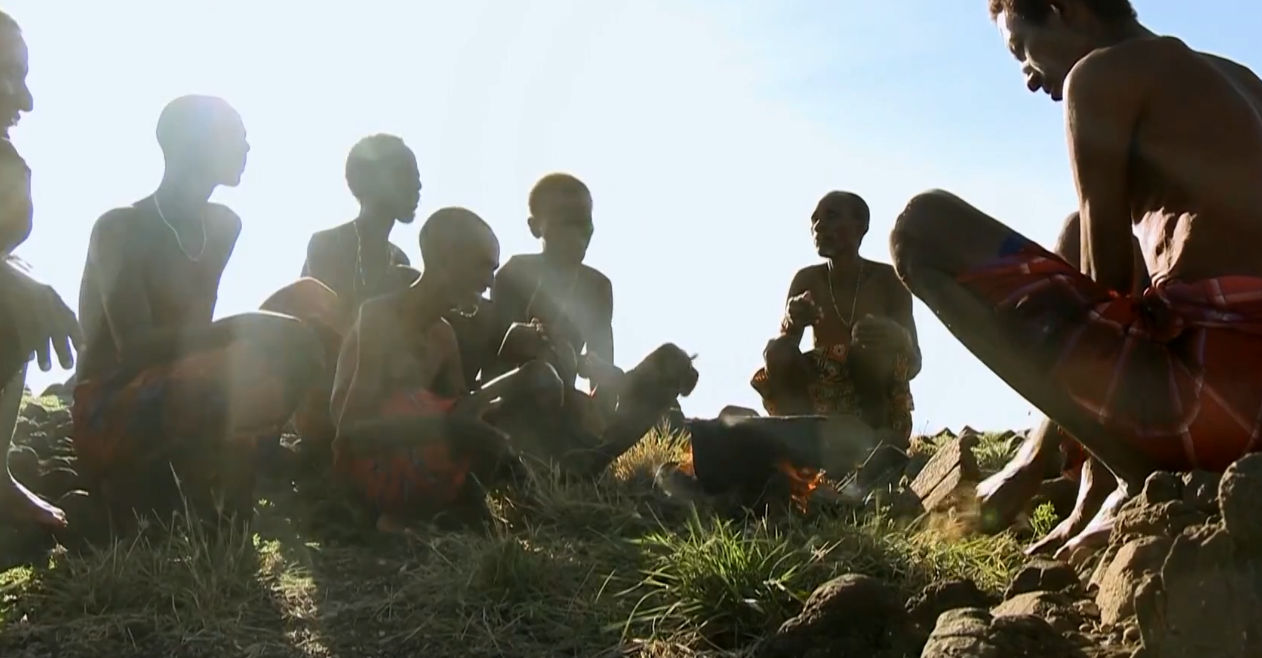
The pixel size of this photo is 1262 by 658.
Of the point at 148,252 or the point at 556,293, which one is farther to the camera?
the point at 556,293

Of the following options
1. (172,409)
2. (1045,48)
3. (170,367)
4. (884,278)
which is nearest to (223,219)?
(170,367)

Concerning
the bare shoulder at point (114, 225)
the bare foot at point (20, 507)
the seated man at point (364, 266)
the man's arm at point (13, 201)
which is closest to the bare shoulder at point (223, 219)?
the bare shoulder at point (114, 225)

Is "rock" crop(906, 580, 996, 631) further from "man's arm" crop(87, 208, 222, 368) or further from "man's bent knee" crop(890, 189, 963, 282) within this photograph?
"man's arm" crop(87, 208, 222, 368)

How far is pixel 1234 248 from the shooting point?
2.92 meters

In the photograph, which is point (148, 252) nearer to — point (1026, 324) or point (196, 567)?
point (196, 567)

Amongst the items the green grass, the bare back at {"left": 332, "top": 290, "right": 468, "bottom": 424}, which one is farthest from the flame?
the bare back at {"left": 332, "top": 290, "right": 468, "bottom": 424}

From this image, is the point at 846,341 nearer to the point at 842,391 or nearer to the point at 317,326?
the point at 842,391

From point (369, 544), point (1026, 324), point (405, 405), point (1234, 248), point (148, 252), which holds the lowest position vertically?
point (369, 544)

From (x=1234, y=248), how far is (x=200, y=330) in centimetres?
313

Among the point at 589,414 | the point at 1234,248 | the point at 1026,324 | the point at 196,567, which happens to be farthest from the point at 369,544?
the point at 1234,248

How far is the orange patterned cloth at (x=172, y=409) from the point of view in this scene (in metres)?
4.18

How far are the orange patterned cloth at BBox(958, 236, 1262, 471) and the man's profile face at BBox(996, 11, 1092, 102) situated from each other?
23.3 inches

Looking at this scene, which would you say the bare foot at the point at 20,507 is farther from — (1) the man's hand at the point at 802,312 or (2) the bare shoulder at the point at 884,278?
(2) the bare shoulder at the point at 884,278

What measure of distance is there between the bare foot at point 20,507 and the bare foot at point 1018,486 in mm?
2996
